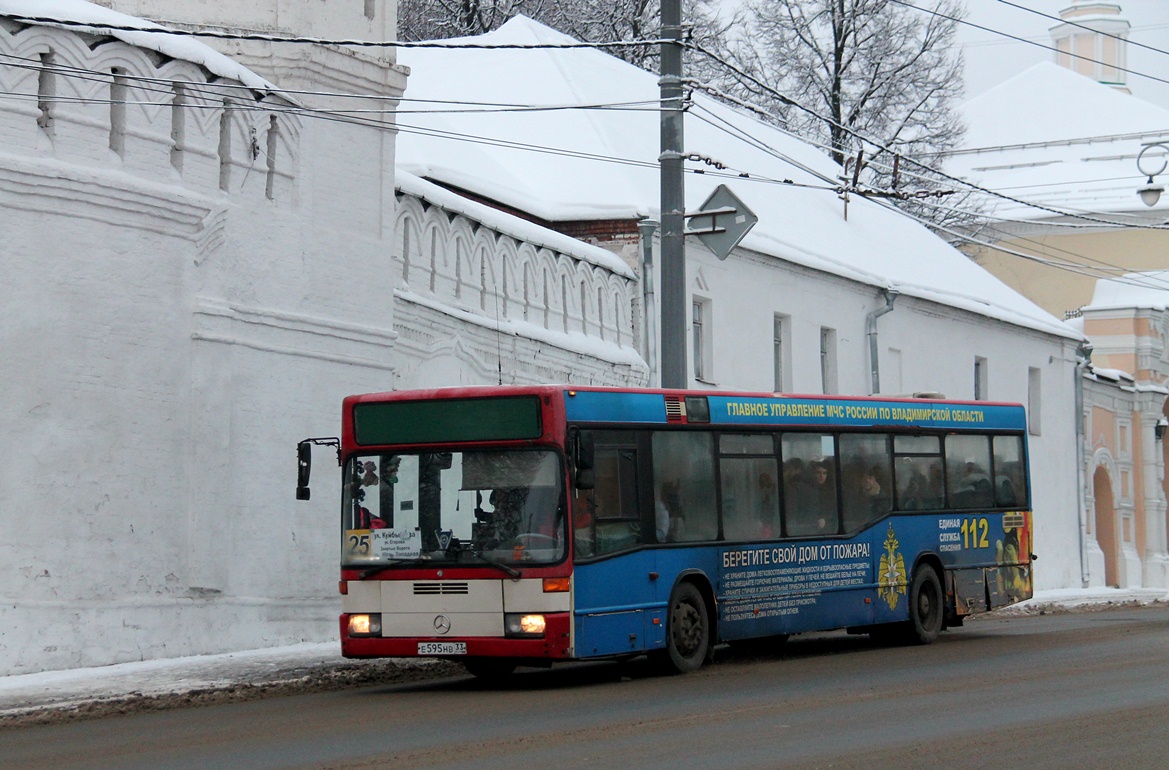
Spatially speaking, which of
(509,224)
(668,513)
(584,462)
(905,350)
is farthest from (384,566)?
(905,350)

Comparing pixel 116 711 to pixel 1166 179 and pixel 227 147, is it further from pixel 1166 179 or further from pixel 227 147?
pixel 1166 179

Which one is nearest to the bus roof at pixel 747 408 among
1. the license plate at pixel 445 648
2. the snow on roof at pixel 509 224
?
the license plate at pixel 445 648

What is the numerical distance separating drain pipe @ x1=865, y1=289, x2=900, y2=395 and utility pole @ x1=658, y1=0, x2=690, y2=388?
15.5 meters

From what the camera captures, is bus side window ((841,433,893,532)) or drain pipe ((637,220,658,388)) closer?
bus side window ((841,433,893,532))

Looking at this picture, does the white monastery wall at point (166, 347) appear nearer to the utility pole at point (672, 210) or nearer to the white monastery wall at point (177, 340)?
the white monastery wall at point (177, 340)

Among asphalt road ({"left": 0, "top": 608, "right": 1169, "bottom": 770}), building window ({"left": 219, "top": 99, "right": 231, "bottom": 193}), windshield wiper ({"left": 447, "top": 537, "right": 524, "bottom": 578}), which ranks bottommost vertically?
asphalt road ({"left": 0, "top": 608, "right": 1169, "bottom": 770})

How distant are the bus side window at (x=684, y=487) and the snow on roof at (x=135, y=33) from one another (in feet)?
19.3

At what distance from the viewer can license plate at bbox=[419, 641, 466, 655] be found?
13.9 metres

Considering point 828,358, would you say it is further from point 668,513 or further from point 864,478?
point 668,513

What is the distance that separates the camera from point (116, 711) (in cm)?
1273

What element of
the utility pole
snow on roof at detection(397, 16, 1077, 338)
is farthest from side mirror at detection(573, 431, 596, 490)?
snow on roof at detection(397, 16, 1077, 338)

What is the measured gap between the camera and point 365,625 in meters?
14.3

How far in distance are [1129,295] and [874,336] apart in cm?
1722

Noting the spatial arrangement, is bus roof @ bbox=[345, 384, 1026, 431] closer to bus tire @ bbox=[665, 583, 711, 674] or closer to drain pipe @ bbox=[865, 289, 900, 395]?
bus tire @ bbox=[665, 583, 711, 674]
